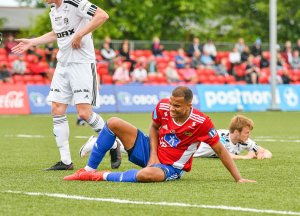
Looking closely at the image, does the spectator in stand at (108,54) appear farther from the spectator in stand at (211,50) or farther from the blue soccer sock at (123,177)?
the blue soccer sock at (123,177)

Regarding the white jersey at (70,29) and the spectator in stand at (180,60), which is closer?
the white jersey at (70,29)

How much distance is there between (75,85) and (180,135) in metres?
2.22

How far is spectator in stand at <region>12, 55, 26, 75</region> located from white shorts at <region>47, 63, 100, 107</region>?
18543 millimetres

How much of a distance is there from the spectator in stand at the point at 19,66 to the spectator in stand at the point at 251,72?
9378 mm

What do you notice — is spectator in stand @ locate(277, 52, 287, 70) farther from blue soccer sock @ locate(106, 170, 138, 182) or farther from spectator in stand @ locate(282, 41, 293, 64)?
blue soccer sock @ locate(106, 170, 138, 182)

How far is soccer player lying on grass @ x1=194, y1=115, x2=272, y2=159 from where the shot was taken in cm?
1230

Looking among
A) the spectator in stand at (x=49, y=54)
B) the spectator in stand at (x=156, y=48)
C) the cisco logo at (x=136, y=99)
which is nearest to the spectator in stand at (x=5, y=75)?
the spectator in stand at (x=49, y=54)

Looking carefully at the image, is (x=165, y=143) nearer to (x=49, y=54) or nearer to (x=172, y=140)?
(x=172, y=140)

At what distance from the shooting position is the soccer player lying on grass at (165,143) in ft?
30.1

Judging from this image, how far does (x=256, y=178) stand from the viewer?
32.8 feet

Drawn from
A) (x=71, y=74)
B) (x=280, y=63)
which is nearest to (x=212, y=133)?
(x=71, y=74)

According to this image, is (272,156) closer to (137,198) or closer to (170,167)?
(170,167)

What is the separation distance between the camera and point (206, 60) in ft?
115

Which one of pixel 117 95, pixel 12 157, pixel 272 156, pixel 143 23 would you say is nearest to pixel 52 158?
pixel 12 157
